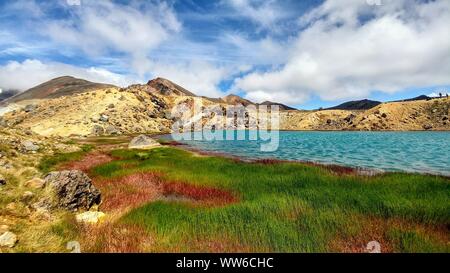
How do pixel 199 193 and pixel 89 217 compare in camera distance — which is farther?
pixel 199 193

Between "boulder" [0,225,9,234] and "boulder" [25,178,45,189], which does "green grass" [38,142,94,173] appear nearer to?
"boulder" [25,178,45,189]

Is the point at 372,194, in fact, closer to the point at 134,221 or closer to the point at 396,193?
the point at 396,193

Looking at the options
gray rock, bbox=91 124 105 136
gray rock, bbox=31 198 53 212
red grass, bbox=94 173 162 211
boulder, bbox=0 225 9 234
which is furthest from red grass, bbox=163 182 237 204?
gray rock, bbox=91 124 105 136

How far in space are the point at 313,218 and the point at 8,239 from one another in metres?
10.3

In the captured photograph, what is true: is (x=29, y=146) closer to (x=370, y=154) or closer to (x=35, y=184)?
(x=35, y=184)

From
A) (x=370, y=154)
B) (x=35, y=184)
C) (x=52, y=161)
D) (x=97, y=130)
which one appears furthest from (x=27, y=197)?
(x=97, y=130)

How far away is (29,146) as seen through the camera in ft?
103

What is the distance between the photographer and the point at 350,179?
68.0 ft

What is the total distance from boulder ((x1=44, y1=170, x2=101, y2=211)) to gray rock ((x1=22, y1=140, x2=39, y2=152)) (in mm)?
18964

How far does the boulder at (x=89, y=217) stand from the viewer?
12344 millimetres
